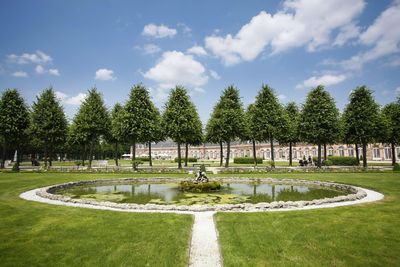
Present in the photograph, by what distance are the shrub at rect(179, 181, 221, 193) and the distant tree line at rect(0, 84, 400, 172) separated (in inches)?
700

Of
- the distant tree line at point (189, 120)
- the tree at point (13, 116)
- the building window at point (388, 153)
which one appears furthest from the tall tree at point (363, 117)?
the tree at point (13, 116)

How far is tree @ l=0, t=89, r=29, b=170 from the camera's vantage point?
38.6 meters

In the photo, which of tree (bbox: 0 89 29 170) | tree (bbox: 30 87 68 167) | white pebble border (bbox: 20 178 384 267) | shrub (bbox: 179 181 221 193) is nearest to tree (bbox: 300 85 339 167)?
white pebble border (bbox: 20 178 384 267)

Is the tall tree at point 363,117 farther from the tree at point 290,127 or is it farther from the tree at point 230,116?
the tree at point 230,116

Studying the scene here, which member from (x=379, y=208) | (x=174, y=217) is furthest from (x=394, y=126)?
(x=174, y=217)

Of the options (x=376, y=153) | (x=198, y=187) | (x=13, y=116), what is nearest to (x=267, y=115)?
(x=198, y=187)

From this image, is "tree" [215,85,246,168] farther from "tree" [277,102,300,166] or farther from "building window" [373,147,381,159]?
"building window" [373,147,381,159]

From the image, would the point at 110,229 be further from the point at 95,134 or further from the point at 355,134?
the point at 355,134

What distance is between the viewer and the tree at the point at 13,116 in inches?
1519

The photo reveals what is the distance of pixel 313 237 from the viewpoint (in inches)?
337

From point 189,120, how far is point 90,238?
3250 cm

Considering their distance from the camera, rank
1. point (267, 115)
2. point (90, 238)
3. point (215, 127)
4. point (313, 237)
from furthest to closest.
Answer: point (215, 127)
point (267, 115)
point (313, 237)
point (90, 238)

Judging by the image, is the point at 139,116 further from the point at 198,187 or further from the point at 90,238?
the point at 90,238

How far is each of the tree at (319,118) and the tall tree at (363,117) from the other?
2398 millimetres
